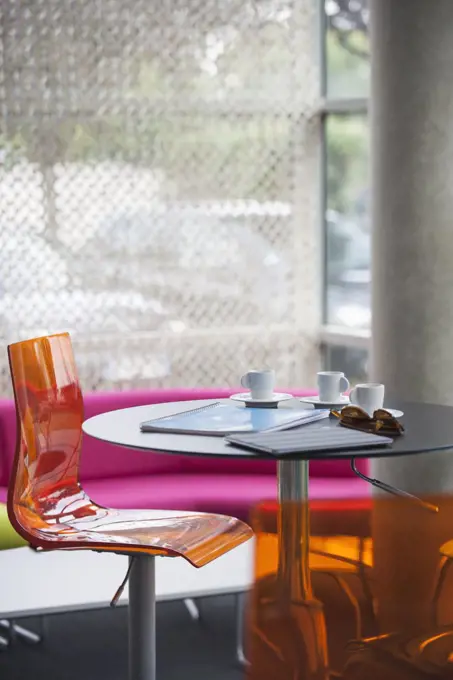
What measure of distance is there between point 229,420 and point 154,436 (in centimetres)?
22

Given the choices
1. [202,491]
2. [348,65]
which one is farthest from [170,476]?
[348,65]

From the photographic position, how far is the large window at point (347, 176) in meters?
5.05

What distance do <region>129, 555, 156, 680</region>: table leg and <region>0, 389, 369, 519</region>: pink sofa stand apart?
3.80 feet

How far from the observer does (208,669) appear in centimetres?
302

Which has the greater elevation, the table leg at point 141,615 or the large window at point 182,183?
the large window at point 182,183

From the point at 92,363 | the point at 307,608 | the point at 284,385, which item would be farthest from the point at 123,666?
the point at 284,385

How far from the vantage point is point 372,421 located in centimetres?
233

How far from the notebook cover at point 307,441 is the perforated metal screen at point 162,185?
2.79m

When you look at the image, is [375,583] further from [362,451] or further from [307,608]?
[362,451]

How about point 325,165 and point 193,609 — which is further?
point 325,165

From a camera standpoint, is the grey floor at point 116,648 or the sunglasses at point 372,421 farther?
the grey floor at point 116,648

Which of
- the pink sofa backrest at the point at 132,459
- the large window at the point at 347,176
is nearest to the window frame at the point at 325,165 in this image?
the large window at the point at 347,176

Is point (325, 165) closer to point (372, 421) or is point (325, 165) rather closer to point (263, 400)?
point (263, 400)

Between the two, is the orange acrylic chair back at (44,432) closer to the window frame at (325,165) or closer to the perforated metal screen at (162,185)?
the perforated metal screen at (162,185)
